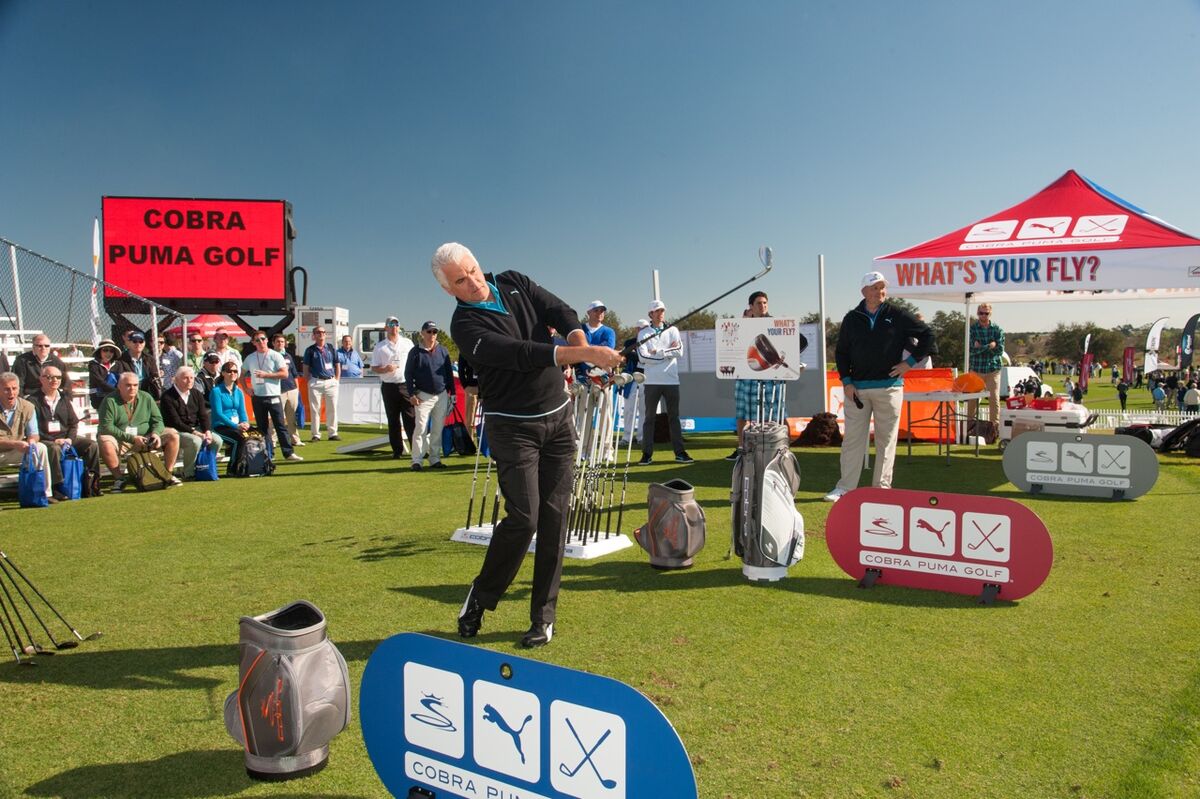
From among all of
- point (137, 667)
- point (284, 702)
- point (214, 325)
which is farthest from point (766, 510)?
point (214, 325)

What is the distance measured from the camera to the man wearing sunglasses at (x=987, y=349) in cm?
1134

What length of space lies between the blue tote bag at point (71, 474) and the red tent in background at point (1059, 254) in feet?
29.2

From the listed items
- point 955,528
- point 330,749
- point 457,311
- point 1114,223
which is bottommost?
point 330,749

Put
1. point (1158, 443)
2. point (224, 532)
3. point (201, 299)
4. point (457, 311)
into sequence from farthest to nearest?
point (201, 299)
point (1158, 443)
point (224, 532)
point (457, 311)

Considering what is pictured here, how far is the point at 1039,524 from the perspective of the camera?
4.20 metres

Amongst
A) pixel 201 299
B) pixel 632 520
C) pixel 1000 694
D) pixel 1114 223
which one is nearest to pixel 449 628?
pixel 1000 694

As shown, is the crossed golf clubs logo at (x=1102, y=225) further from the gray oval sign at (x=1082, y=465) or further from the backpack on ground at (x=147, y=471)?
the backpack on ground at (x=147, y=471)

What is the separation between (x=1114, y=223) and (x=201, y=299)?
19.7m

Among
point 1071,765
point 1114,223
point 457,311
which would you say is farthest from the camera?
point 1114,223

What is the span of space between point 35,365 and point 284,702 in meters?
8.43

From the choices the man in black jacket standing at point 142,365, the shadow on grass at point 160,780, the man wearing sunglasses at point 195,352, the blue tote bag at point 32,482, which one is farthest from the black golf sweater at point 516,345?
the man wearing sunglasses at point 195,352

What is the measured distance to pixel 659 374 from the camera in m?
10.1

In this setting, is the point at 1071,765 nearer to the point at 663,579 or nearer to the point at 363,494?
the point at 663,579

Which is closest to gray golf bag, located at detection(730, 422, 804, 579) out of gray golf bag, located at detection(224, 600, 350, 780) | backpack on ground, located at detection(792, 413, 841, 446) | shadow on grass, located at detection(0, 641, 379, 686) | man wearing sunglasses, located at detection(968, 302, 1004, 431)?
shadow on grass, located at detection(0, 641, 379, 686)
